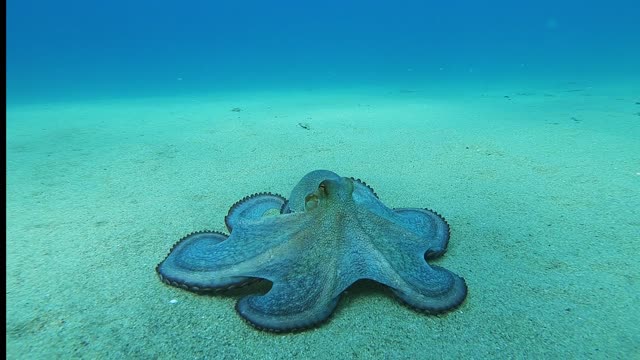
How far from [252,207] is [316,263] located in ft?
4.45

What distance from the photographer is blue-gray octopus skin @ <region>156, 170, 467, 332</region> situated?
7.80 ft

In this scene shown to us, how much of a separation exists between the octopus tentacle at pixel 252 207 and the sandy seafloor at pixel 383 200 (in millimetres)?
310

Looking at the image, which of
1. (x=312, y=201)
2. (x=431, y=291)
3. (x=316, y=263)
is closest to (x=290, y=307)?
(x=316, y=263)

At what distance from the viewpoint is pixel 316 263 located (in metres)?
2.47

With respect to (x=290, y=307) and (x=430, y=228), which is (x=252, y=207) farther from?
(x=430, y=228)

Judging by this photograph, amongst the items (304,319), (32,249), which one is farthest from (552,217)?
(32,249)

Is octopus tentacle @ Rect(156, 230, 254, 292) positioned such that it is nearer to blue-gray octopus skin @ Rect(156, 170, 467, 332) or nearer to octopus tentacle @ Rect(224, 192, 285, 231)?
blue-gray octopus skin @ Rect(156, 170, 467, 332)

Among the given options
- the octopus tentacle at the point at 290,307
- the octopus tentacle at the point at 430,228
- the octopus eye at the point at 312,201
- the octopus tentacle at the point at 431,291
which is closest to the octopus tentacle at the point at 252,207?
the octopus eye at the point at 312,201

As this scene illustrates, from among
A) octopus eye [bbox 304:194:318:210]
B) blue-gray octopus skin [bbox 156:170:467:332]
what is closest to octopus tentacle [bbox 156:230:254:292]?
blue-gray octopus skin [bbox 156:170:467:332]

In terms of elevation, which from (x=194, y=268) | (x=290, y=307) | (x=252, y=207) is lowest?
(x=290, y=307)

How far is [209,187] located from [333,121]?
527 centimetres

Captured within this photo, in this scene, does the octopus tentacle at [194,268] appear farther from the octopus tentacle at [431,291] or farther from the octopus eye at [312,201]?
the octopus tentacle at [431,291]

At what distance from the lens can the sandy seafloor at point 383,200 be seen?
7.65 ft

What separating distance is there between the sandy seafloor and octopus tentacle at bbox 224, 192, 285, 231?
0.31 metres
